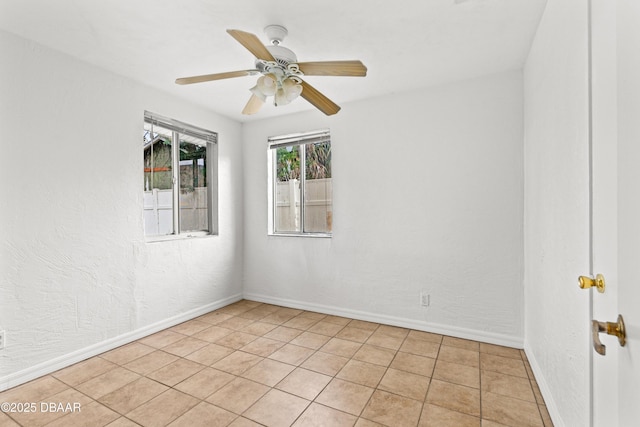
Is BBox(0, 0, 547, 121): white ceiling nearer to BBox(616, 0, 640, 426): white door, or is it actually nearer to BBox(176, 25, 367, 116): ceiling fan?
BBox(176, 25, 367, 116): ceiling fan

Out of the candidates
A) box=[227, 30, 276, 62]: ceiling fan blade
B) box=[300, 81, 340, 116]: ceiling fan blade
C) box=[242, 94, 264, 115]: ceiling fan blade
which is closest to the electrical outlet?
box=[300, 81, 340, 116]: ceiling fan blade

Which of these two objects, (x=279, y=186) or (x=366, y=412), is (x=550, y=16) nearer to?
(x=366, y=412)

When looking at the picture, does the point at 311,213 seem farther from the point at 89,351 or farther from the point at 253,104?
the point at 89,351

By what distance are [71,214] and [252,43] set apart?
1.90 meters

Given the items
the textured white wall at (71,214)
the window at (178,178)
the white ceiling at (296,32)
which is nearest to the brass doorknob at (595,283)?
the white ceiling at (296,32)

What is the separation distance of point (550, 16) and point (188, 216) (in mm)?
3456

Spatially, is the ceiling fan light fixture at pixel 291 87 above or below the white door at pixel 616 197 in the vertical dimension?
above

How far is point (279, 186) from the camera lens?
3945mm

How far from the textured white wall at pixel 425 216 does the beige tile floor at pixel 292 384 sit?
34 cm

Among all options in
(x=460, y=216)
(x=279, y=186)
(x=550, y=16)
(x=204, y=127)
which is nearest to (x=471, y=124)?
(x=460, y=216)

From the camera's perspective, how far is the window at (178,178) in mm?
3053

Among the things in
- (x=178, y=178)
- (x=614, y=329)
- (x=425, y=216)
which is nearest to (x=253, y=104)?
(x=178, y=178)

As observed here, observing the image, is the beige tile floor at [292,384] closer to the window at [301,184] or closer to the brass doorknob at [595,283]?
the brass doorknob at [595,283]

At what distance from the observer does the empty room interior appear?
174 centimetres
